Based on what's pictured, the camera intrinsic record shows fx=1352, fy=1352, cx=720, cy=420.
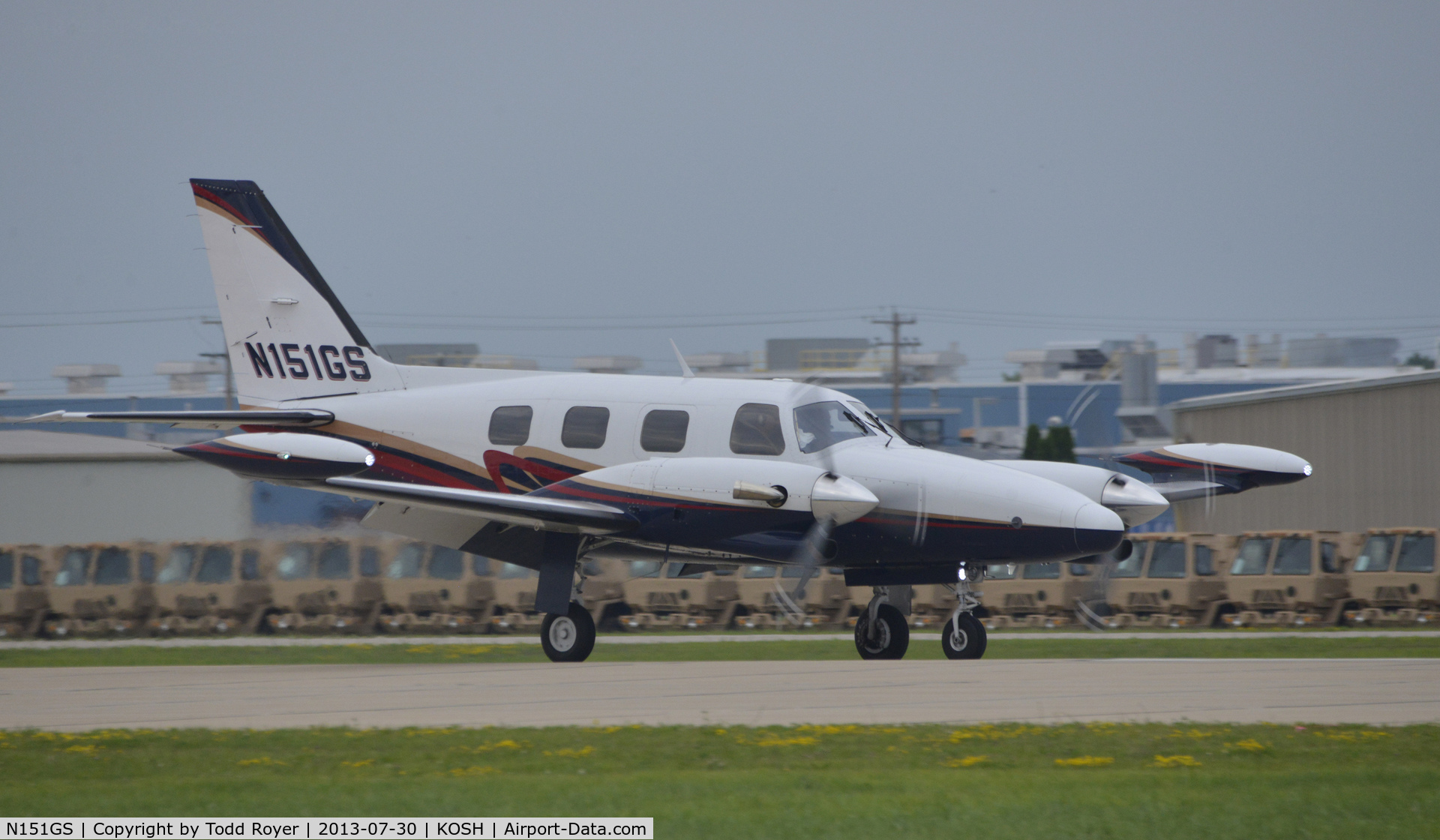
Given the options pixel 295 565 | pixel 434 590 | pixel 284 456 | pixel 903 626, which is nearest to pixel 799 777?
pixel 903 626

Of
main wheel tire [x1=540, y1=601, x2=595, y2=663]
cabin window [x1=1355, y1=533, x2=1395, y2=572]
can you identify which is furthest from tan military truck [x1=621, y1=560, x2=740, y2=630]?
cabin window [x1=1355, y1=533, x2=1395, y2=572]

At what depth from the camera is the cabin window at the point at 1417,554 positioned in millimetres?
22625

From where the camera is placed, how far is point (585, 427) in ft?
53.6

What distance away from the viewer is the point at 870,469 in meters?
15.0

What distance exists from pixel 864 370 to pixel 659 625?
34.9 m

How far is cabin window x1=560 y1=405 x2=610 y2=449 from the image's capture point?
16.2 meters

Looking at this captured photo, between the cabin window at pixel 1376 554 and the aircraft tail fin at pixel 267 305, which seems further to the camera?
the cabin window at pixel 1376 554

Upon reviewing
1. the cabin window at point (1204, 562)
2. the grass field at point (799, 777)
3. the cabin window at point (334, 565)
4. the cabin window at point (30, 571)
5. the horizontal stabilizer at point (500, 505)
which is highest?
the horizontal stabilizer at point (500, 505)

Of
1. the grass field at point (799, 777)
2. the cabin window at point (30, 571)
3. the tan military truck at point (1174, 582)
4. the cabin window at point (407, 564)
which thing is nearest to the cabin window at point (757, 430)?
the grass field at point (799, 777)

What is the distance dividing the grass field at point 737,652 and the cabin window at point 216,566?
294cm

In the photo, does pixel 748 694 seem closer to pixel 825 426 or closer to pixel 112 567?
pixel 825 426

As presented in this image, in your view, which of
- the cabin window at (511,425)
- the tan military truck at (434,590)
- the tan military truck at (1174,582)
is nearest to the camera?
the cabin window at (511,425)

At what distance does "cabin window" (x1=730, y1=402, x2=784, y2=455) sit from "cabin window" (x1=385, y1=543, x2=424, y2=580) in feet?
35.4

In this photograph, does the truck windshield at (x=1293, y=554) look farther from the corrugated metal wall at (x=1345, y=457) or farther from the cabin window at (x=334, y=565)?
the cabin window at (x=334, y=565)
